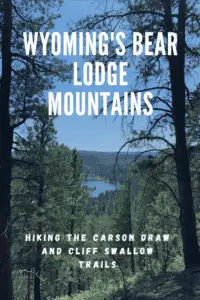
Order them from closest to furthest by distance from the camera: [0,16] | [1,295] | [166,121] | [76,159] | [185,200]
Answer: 1. [1,295]
2. [185,200]
3. [0,16]
4. [166,121]
5. [76,159]

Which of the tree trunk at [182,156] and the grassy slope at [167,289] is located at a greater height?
the tree trunk at [182,156]

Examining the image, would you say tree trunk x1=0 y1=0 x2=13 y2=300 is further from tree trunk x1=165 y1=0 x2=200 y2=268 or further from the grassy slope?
tree trunk x1=165 y1=0 x2=200 y2=268

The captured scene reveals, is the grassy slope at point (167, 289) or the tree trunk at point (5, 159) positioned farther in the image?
the tree trunk at point (5, 159)

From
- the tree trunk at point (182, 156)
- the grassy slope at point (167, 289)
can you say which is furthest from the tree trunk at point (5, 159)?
the tree trunk at point (182, 156)

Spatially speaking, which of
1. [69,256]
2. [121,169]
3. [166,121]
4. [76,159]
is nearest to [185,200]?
[121,169]

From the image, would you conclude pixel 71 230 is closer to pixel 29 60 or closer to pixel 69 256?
pixel 69 256

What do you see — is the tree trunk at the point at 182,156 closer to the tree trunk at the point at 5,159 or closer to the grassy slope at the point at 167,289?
the grassy slope at the point at 167,289
